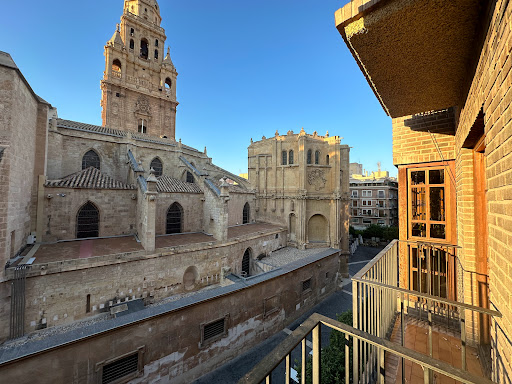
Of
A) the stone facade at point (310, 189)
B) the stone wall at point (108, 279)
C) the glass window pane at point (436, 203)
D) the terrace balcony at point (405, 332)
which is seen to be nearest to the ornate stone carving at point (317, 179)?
the stone facade at point (310, 189)

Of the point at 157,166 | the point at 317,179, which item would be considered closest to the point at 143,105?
the point at 157,166

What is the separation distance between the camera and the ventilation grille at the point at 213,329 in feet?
26.3

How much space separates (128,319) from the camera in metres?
6.37

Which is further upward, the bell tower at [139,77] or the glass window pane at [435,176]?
the bell tower at [139,77]

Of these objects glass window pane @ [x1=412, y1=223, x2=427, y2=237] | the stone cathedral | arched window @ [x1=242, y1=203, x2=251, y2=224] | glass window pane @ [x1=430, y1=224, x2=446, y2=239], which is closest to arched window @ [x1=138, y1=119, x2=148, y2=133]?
the stone cathedral

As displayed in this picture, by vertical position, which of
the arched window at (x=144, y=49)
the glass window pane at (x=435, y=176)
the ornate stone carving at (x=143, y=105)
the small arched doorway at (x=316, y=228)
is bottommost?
the small arched doorway at (x=316, y=228)

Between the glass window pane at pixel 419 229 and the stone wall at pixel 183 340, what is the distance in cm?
651

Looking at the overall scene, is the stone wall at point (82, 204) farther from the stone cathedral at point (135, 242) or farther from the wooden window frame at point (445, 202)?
the wooden window frame at point (445, 202)

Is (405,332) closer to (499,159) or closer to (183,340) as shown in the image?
(499,159)

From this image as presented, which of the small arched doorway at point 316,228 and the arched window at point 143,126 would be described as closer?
the small arched doorway at point 316,228

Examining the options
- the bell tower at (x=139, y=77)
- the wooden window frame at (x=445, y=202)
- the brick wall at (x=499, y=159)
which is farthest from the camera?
the bell tower at (x=139, y=77)

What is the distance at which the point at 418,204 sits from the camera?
5055 mm

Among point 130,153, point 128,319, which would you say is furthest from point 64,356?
point 130,153

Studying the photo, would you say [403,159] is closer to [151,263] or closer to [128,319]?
[128,319]
